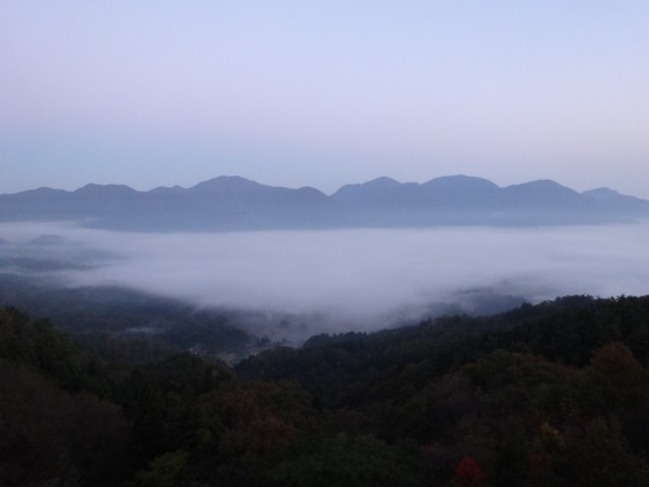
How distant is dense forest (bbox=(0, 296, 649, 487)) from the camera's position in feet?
32.3

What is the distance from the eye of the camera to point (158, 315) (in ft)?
309

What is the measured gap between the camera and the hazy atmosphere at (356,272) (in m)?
102

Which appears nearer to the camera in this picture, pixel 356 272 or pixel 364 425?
pixel 364 425

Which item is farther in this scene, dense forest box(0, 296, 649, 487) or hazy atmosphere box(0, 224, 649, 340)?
hazy atmosphere box(0, 224, 649, 340)

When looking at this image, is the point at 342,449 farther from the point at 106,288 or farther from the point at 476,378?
the point at 106,288

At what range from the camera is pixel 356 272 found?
506 ft

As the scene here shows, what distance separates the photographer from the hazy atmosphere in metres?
102

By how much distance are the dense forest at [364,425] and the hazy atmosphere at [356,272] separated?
59.1 m

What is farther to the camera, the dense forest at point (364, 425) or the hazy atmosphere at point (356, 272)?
the hazy atmosphere at point (356, 272)

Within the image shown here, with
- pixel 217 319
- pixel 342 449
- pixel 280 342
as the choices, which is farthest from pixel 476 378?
pixel 217 319

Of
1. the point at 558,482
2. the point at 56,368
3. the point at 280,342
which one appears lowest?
the point at 280,342

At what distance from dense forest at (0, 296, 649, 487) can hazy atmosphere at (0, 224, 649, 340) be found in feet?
194

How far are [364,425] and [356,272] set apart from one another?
135m

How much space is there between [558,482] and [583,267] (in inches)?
4529
